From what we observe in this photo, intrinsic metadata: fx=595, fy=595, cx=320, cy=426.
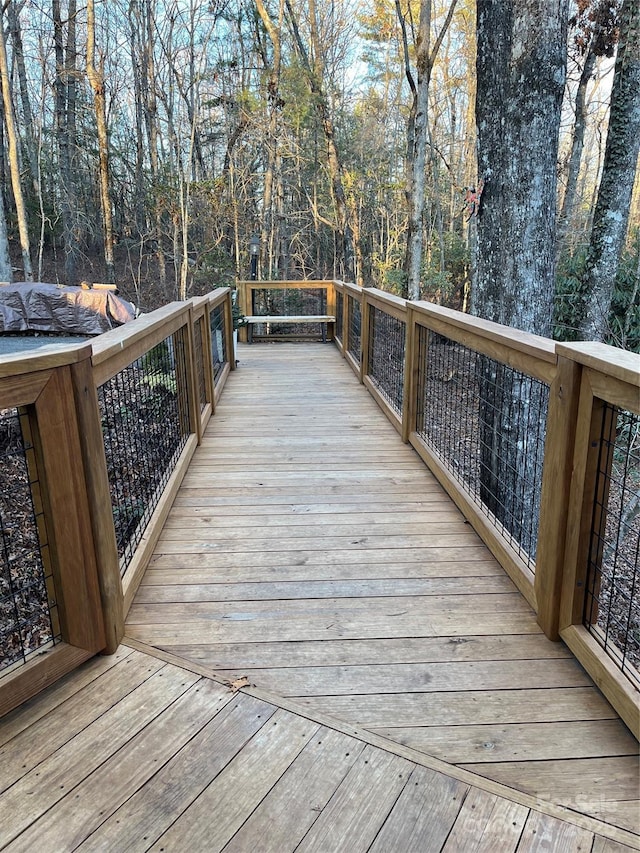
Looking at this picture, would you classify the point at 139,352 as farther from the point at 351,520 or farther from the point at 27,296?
the point at 27,296

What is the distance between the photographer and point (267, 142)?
41.5ft

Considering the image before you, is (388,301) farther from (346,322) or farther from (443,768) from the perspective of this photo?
(443,768)

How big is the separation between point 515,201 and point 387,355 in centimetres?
196

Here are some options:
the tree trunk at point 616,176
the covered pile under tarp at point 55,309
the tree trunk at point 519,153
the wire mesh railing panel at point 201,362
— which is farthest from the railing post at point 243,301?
the tree trunk at point 519,153

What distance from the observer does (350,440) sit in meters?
4.23

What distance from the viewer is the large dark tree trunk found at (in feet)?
11.2

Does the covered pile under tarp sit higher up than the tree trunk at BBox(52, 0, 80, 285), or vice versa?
the tree trunk at BBox(52, 0, 80, 285)

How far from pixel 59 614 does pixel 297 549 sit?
3.58 feet

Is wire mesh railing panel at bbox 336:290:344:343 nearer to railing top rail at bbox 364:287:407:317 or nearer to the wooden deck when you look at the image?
railing top rail at bbox 364:287:407:317

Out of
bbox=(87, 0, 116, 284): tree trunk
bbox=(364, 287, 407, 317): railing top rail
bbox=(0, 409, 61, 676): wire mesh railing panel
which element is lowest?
bbox=(0, 409, 61, 676): wire mesh railing panel

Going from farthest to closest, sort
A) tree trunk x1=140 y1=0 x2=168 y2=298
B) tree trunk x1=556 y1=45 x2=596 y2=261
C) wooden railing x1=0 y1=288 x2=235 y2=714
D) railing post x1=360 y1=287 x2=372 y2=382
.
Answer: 1. tree trunk x1=140 y1=0 x2=168 y2=298
2. tree trunk x1=556 y1=45 x2=596 y2=261
3. railing post x1=360 y1=287 x2=372 y2=382
4. wooden railing x1=0 y1=288 x2=235 y2=714

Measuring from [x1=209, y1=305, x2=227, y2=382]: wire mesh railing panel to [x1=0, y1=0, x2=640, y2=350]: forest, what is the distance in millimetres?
3930

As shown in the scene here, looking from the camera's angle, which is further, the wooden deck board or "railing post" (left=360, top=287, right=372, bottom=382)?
"railing post" (left=360, top=287, right=372, bottom=382)

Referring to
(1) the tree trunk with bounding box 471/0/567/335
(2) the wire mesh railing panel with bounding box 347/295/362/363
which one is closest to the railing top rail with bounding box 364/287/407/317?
(1) the tree trunk with bounding box 471/0/567/335
